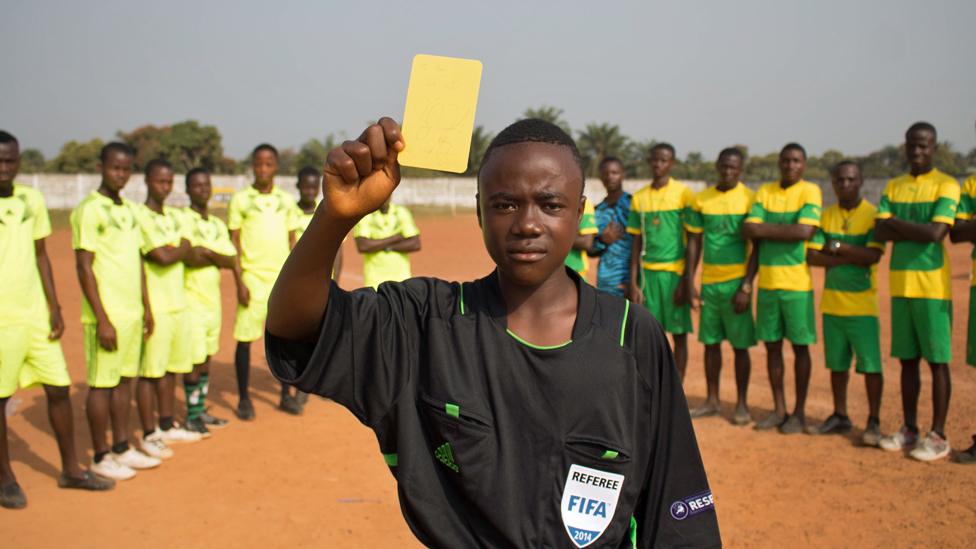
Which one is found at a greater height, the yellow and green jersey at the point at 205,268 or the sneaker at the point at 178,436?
the yellow and green jersey at the point at 205,268

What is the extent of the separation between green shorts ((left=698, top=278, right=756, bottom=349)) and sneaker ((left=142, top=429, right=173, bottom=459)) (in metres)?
4.89

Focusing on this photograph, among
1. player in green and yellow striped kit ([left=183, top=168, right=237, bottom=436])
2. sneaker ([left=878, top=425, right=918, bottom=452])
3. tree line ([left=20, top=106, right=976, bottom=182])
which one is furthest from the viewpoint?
tree line ([left=20, top=106, right=976, bottom=182])

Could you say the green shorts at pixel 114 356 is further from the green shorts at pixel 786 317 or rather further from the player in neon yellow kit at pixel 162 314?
the green shorts at pixel 786 317

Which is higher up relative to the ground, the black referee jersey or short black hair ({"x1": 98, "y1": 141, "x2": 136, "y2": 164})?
short black hair ({"x1": 98, "y1": 141, "x2": 136, "y2": 164})

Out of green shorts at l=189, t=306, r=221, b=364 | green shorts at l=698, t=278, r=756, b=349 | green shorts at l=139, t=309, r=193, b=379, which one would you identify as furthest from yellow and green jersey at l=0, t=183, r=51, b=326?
green shorts at l=698, t=278, r=756, b=349

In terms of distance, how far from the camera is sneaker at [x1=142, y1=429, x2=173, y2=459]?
6027 mm

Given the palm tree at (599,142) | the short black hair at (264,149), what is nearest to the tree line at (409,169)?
the palm tree at (599,142)

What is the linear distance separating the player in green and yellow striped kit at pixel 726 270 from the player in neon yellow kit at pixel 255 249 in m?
4.10

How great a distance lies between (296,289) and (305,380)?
0.76 feet

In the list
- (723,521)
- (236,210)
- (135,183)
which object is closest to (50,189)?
(135,183)

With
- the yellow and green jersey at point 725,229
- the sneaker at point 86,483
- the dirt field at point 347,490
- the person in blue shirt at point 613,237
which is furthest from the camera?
the person in blue shirt at point 613,237

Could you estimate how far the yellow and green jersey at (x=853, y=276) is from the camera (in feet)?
21.1

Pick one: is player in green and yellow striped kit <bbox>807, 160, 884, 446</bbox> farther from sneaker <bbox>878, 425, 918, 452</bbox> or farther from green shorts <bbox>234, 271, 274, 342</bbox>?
green shorts <bbox>234, 271, 274, 342</bbox>

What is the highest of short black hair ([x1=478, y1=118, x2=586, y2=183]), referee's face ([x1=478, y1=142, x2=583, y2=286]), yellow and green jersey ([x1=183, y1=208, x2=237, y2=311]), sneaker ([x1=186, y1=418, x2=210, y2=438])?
short black hair ([x1=478, y1=118, x2=586, y2=183])
